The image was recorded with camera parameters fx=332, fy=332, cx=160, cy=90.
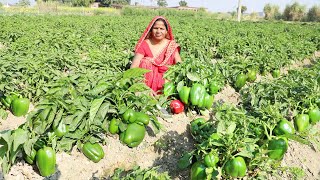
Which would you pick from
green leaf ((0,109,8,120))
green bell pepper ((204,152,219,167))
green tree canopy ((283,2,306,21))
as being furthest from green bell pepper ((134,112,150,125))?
green tree canopy ((283,2,306,21))

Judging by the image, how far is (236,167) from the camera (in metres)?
2.33

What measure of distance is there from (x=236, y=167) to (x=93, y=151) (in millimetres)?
1160

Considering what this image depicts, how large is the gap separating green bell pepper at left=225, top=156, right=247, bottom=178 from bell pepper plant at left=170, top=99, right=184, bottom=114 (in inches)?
58.5

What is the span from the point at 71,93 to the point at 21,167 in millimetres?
733

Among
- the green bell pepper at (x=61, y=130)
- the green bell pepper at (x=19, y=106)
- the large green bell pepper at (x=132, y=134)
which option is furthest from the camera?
the green bell pepper at (x=19, y=106)

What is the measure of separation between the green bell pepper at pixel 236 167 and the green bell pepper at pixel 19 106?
2.78 metres

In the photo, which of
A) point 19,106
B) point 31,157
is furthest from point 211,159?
point 19,106

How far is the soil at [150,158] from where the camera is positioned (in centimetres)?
268

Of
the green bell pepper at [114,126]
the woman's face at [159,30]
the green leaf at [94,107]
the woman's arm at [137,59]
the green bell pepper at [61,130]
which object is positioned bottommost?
the green bell pepper at [114,126]

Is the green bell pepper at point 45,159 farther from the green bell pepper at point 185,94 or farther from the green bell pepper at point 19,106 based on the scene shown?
the green bell pepper at point 19,106

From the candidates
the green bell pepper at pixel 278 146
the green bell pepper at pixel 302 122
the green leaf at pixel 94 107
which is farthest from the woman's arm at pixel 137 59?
the green bell pepper at pixel 278 146

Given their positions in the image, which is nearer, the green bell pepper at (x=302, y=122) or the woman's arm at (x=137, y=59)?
the green bell pepper at (x=302, y=122)

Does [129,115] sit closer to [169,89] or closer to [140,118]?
[140,118]

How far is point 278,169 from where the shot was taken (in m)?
2.87
